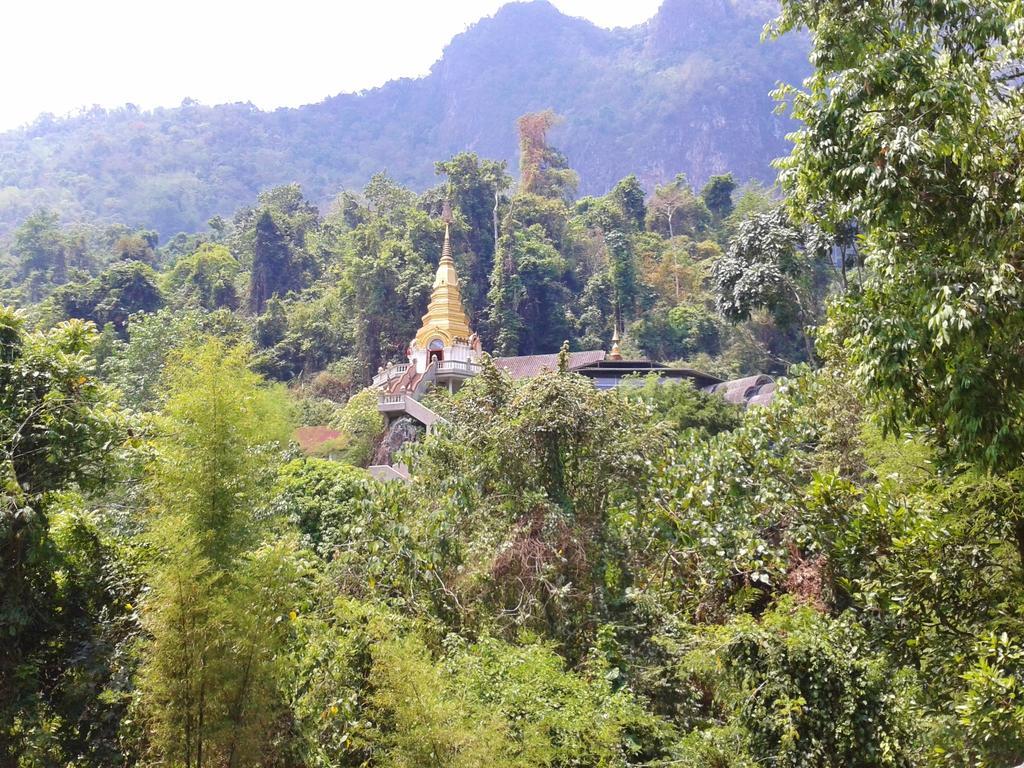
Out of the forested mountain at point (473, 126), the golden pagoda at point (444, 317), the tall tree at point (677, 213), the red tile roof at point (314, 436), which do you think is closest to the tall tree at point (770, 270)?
the red tile roof at point (314, 436)

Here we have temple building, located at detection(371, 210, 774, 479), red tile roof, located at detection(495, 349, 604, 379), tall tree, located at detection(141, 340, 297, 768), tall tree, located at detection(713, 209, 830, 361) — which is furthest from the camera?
red tile roof, located at detection(495, 349, 604, 379)

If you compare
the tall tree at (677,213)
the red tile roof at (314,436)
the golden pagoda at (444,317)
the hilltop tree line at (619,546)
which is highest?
the tall tree at (677,213)

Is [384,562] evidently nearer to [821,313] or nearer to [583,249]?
[821,313]

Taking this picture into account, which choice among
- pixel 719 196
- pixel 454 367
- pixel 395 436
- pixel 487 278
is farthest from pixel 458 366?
pixel 719 196

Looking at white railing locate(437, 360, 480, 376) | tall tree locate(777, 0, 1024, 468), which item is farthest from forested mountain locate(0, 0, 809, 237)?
tall tree locate(777, 0, 1024, 468)

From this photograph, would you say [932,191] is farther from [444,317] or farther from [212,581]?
[444,317]

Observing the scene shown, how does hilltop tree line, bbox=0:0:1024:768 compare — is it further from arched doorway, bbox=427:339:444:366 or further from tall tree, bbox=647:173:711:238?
tall tree, bbox=647:173:711:238

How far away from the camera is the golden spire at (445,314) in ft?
100

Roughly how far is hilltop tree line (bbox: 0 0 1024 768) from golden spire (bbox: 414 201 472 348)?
20494 millimetres

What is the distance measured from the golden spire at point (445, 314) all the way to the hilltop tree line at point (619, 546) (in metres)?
20.5

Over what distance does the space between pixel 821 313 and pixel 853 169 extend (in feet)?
78.2

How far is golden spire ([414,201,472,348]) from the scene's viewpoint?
3062 centimetres

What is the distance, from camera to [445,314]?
103 feet

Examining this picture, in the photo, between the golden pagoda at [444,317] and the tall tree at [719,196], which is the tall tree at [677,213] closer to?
the tall tree at [719,196]
